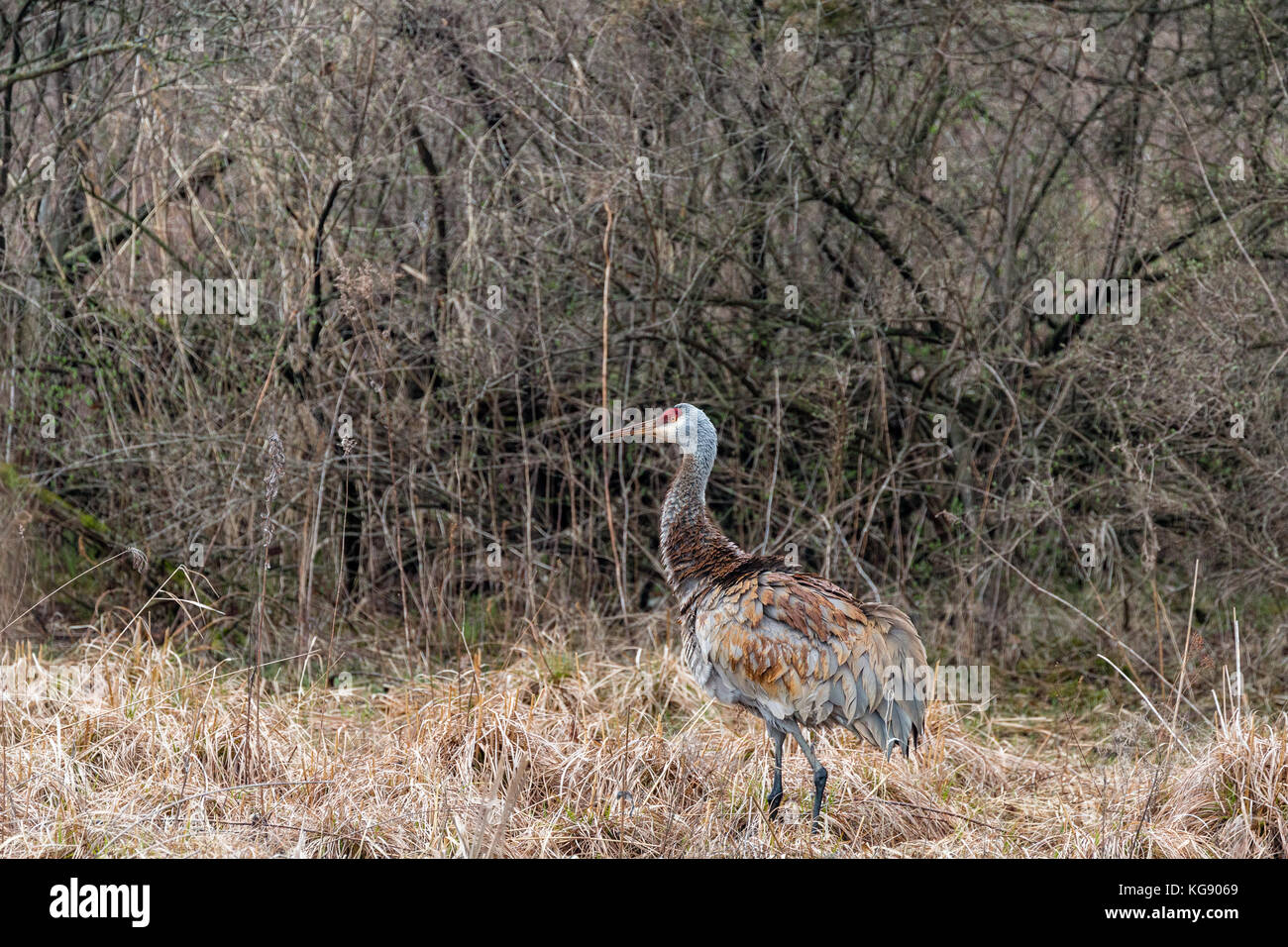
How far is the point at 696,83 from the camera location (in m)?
7.16

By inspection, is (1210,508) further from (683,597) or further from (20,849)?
(20,849)

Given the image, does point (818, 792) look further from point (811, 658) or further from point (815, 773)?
point (811, 658)

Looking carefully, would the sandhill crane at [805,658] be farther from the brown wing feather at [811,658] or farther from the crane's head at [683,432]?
the crane's head at [683,432]

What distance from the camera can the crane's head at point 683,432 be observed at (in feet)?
17.3

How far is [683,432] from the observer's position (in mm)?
5270

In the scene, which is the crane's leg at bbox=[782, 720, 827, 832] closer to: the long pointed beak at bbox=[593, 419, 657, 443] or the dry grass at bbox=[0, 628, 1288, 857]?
the dry grass at bbox=[0, 628, 1288, 857]

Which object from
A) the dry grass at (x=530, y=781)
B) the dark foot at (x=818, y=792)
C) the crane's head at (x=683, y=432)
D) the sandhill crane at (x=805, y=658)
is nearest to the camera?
the dry grass at (x=530, y=781)

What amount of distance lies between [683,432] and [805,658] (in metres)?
1.07

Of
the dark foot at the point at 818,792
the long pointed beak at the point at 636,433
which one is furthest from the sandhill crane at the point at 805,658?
the long pointed beak at the point at 636,433

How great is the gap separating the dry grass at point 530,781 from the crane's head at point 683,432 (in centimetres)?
108

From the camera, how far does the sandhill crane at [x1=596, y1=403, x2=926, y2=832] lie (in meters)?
4.72

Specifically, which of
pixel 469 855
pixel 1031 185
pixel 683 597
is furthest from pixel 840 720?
pixel 1031 185

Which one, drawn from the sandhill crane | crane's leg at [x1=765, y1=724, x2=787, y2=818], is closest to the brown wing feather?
the sandhill crane

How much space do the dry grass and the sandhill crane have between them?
0.98 feet
